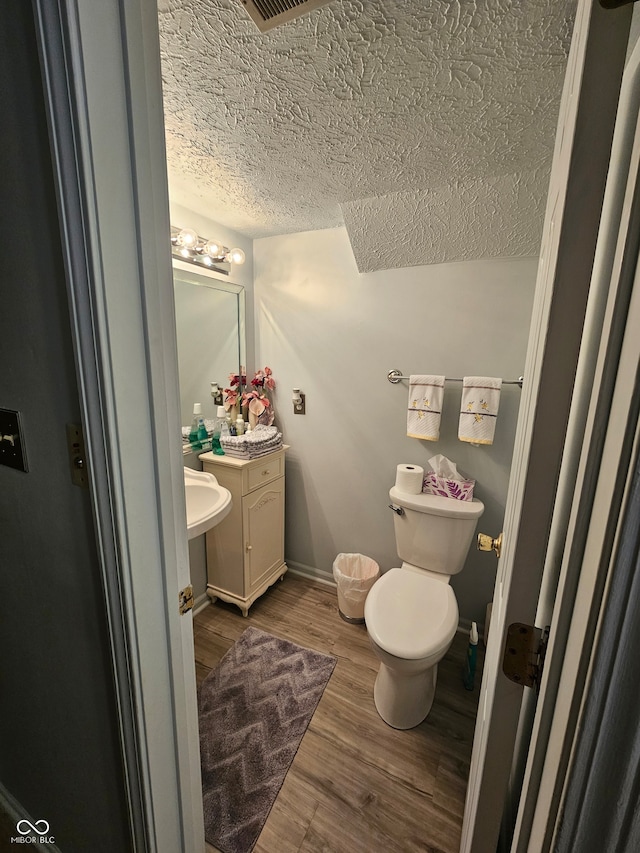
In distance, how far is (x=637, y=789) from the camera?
0.29 m

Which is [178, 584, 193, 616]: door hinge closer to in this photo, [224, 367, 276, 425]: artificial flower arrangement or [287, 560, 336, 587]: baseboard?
[224, 367, 276, 425]: artificial flower arrangement

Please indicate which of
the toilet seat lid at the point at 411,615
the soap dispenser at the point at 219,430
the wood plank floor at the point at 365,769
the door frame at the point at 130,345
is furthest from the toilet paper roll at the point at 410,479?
the door frame at the point at 130,345

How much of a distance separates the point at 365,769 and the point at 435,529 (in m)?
0.96

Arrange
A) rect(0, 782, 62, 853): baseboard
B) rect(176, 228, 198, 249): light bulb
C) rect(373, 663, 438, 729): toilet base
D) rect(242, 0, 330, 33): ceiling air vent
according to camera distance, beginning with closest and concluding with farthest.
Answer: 1. rect(242, 0, 330, 33): ceiling air vent
2. rect(0, 782, 62, 853): baseboard
3. rect(373, 663, 438, 729): toilet base
4. rect(176, 228, 198, 249): light bulb

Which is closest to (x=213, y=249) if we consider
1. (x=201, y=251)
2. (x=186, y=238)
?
(x=201, y=251)

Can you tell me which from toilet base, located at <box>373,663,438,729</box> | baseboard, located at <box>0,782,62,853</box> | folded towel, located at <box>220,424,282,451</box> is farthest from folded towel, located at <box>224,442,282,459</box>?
baseboard, located at <box>0,782,62,853</box>

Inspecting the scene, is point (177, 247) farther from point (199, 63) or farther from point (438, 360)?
Answer: point (438, 360)

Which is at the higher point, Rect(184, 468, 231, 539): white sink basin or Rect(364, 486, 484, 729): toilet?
Rect(184, 468, 231, 539): white sink basin

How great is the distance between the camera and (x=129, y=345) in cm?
51

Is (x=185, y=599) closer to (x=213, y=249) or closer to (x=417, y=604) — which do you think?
(x=417, y=604)

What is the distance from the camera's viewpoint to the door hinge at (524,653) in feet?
1.49

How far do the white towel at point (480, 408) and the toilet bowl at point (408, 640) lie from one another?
73 centimetres

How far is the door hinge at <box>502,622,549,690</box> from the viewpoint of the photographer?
1.49 ft

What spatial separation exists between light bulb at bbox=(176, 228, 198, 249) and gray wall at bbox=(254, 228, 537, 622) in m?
0.59
